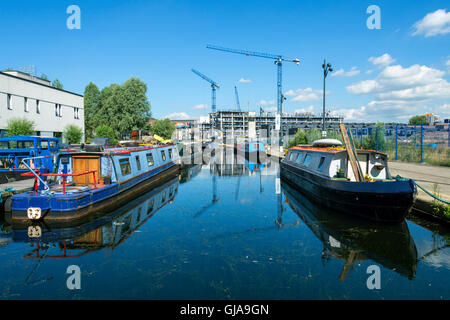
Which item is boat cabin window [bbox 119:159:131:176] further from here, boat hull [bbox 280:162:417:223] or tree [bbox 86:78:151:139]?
tree [bbox 86:78:151:139]

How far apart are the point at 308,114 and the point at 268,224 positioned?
167 meters

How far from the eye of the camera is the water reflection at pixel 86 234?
8.22 metres

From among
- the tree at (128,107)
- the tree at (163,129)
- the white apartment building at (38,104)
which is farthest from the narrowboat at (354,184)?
the tree at (163,129)

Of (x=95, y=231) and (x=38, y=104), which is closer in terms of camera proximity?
(x=95, y=231)

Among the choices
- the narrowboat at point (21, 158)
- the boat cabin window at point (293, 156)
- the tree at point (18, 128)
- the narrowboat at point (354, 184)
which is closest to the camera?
the narrowboat at point (354, 184)

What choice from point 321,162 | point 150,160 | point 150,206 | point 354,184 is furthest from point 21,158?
point 354,184

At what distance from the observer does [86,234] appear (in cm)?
940

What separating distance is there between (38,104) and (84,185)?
23205 mm

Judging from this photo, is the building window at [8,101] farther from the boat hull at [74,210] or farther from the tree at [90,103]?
the tree at [90,103]

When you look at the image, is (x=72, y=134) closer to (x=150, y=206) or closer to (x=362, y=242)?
(x=150, y=206)

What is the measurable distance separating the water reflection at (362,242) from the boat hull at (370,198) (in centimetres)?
34

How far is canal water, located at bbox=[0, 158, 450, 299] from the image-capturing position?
6.07m

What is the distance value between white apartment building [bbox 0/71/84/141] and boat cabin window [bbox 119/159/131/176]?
16.7 metres
